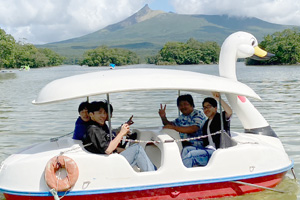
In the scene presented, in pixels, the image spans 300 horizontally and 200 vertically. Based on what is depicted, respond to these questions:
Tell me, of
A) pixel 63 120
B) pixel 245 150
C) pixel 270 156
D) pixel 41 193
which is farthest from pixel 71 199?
pixel 63 120

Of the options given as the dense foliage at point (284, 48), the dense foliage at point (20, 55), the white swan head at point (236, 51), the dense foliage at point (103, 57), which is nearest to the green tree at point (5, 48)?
the dense foliage at point (20, 55)

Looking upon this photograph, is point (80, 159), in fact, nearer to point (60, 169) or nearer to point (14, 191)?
point (60, 169)

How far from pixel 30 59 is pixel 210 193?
125195 millimetres

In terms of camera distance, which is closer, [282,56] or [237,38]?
[237,38]

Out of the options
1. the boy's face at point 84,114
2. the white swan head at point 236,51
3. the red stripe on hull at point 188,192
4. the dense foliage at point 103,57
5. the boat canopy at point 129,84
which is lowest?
the dense foliage at point 103,57

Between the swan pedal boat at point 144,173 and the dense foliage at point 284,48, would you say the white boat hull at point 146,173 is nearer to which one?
the swan pedal boat at point 144,173

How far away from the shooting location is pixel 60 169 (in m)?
5.04

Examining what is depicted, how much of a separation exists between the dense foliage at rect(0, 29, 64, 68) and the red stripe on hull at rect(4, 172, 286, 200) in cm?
7317

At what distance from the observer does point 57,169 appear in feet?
16.5

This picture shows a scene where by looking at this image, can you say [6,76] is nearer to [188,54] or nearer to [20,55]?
[20,55]

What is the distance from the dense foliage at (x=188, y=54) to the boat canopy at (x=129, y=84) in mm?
108472

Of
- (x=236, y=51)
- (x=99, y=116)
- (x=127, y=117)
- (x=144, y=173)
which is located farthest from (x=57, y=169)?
(x=127, y=117)

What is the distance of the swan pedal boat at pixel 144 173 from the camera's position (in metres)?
5.07

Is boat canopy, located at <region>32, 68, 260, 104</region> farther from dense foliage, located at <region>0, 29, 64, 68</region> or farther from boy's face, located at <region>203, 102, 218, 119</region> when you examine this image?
dense foliage, located at <region>0, 29, 64, 68</region>
